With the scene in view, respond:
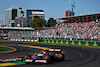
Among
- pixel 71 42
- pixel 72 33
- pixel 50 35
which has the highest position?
pixel 72 33

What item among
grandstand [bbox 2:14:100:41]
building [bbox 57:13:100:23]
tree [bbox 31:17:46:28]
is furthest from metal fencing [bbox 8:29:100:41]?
tree [bbox 31:17:46:28]

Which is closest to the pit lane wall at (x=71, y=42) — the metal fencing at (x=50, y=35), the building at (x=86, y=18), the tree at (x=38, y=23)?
the metal fencing at (x=50, y=35)

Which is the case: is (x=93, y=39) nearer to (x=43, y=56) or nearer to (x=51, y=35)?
(x=51, y=35)

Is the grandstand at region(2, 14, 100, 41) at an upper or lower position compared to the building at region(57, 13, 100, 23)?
lower

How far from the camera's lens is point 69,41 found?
3962cm

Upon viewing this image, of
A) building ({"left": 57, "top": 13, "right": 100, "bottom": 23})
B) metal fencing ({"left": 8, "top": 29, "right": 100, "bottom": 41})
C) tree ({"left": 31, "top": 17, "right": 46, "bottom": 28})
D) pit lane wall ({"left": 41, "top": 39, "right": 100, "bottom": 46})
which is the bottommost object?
pit lane wall ({"left": 41, "top": 39, "right": 100, "bottom": 46})

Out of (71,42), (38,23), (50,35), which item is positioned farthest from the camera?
(38,23)

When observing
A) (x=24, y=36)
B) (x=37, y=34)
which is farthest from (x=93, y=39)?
(x=24, y=36)

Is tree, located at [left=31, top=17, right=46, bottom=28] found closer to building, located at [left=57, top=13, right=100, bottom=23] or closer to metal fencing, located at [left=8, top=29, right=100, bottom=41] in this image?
building, located at [left=57, top=13, right=100, bottom=23]

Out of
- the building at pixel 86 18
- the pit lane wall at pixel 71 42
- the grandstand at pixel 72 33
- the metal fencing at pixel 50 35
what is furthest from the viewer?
the building at pixel 86 18

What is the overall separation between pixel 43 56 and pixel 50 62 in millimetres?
792

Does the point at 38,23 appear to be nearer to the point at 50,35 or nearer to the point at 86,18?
the point at 86,18

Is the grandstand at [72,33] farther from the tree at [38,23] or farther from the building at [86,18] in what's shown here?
the tree at [38,23]

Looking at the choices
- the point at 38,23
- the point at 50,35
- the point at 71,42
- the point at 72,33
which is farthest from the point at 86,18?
the point at 38,23
